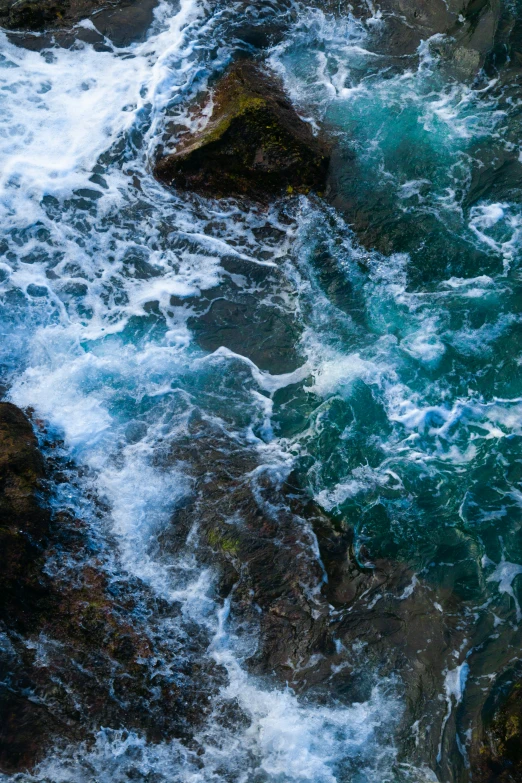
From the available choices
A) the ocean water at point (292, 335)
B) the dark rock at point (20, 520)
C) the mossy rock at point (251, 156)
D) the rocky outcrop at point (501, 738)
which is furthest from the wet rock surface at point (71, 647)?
the mossy rock at point (251, 156)

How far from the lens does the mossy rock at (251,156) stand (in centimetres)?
1145

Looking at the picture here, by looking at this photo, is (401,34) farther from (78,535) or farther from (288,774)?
(288,774)

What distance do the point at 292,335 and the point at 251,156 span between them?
3.66 metres

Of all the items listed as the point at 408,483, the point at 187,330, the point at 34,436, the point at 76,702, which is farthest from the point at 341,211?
the point at 76,702

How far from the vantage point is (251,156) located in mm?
A: 11492

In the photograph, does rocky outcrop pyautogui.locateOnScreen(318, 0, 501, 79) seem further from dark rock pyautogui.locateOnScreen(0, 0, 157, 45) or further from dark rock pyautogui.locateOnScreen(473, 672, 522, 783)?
dark rock pyautogui.locateOnScreen(473, 672, 522, 783)

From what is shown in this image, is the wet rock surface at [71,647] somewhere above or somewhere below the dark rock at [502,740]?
below

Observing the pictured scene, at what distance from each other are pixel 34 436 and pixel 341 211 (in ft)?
22.9

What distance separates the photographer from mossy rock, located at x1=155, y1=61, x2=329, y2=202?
37.6 feet

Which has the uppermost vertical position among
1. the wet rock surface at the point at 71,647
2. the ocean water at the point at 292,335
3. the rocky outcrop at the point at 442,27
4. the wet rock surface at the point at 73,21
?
the rocky outcrop at the point at 442,27

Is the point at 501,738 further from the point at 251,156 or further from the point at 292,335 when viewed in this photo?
the point at 251,156

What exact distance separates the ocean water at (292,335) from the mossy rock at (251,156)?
377 mm

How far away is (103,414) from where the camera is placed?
34.3 feet

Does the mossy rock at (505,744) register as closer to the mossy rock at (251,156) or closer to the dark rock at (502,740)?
the dark rock at (502,740)
